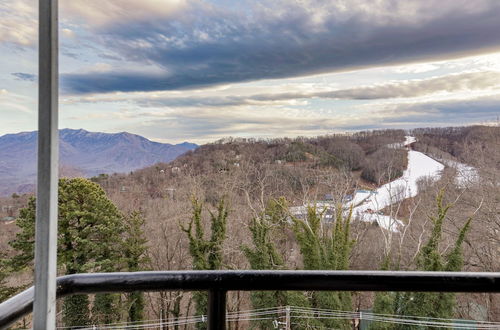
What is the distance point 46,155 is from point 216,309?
0.36 m

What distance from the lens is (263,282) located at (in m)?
0.59

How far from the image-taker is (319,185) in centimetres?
889

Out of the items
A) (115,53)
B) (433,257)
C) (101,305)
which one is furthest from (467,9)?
(101,305)

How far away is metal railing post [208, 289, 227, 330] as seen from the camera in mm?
593

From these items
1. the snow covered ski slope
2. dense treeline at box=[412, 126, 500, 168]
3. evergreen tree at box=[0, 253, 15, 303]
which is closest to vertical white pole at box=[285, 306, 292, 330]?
the snow covered ski slope

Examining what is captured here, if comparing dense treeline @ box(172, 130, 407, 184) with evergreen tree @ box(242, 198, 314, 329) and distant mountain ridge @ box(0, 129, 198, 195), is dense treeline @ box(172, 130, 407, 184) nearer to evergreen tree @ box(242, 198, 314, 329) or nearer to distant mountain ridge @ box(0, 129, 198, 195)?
distant mountain ridge @ box(0, 129, 198, 195)

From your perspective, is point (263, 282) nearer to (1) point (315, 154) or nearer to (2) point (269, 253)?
(2) point (269, 253)

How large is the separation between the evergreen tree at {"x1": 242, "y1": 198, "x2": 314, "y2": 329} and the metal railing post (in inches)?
216

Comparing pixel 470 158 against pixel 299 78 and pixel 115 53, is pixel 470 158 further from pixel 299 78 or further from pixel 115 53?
pixel 115 53

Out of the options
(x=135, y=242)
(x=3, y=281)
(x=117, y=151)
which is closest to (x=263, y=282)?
(x=117, y=151)

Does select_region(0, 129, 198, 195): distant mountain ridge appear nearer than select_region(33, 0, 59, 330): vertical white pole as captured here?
No

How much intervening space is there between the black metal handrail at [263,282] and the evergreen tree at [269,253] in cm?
552

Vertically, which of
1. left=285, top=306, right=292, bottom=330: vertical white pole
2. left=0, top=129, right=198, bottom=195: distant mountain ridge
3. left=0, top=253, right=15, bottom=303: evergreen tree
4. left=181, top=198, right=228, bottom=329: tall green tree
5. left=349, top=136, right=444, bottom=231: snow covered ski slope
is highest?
left=0, top=129, right=198, bottom=195: distant mountain ridge

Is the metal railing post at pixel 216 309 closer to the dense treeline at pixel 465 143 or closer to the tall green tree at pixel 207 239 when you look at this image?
the tall green tree at pixel 207 239
